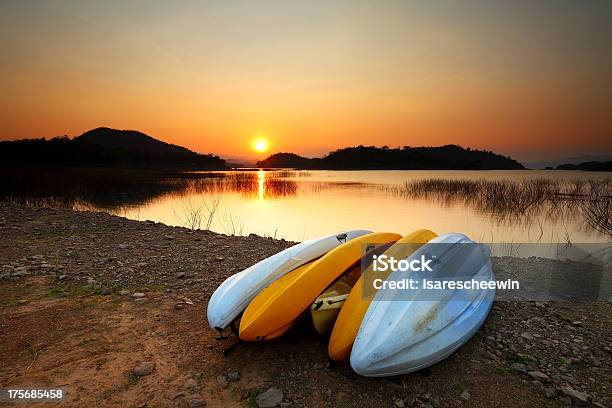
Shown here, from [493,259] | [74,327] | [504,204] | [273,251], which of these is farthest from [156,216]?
[504,204]

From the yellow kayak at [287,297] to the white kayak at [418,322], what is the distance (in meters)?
0.50

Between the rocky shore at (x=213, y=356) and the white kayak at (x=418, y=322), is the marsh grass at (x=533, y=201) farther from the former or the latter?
the white kayak at (x=418, y=322)

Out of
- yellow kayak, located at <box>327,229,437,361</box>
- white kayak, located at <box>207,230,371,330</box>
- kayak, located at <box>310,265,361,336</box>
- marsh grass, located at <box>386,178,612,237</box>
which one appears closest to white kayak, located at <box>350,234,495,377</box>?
yellow kayak, located at <box>327,229,437,361</box>

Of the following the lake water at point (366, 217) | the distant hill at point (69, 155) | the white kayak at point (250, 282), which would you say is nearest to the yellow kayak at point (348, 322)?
the white kayak at point (250, 282)

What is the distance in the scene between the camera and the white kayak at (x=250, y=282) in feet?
10.0

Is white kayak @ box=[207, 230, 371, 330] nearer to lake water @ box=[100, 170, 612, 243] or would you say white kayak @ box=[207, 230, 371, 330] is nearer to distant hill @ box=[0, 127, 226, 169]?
lake water @ box=[100, 170, 612, 243]

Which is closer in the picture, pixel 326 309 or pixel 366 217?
pixel 326 309

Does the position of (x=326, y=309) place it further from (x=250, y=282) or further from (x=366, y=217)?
(x=366, y=217)

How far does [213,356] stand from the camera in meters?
3.07

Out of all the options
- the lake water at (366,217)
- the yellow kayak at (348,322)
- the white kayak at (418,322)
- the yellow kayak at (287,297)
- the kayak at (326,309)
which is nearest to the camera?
the white kayak at (418,322)

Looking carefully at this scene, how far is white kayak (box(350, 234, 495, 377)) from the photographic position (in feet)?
8.13

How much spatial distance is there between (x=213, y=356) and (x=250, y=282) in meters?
0.70

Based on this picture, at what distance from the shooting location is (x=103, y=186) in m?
19.4

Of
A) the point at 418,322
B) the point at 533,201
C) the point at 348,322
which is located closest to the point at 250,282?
the point at 348,322
